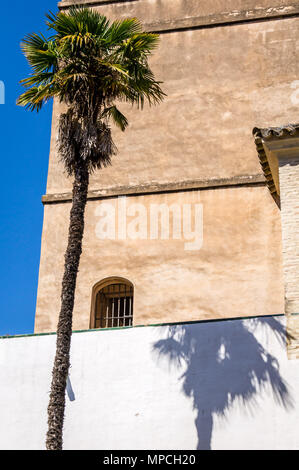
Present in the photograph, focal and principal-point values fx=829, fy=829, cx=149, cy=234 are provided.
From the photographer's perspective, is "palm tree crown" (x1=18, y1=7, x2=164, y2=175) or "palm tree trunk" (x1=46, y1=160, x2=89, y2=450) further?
"palm tree crown" (x1=18, y1=7, x2=164, y2=175)

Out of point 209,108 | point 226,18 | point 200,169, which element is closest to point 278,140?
point 200,169

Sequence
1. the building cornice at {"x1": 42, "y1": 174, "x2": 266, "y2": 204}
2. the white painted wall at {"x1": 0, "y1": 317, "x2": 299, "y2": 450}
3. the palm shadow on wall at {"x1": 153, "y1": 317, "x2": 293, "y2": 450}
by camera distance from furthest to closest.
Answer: the building cornice at {"x1": 42, "y1": 174, "x2": 266, "y2": 204} → the palm shadow on wall at {"x1": 153, "y1": 317, "x2": 293, "y2": 450} → the white painted wall at {"x1": 0, "y1": 317, "x2": 299, "y2": 450}

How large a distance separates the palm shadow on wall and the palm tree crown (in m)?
3.65

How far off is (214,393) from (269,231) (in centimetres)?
668

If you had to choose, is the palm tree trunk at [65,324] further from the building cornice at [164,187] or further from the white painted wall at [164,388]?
the building cornice at [164,187]

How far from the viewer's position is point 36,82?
15.5 m

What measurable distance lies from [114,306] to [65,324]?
7594 mm

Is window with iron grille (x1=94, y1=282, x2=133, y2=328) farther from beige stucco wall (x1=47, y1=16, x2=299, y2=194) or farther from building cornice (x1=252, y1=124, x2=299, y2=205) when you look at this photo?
building cornice (x1=252, y1=124, x2=299, y2=205)

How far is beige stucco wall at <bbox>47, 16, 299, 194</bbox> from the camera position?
2152cm

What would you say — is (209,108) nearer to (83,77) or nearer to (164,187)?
(164,187)

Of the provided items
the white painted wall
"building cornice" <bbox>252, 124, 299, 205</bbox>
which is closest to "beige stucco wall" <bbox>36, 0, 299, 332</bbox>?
"building cornice" <bbox>252, 124, 299, 205</bbox>

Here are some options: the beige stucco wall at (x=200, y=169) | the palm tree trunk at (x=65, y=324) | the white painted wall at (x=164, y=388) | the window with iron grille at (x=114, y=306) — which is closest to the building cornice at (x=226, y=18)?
the beige stucco wall at (x=200, y=169)

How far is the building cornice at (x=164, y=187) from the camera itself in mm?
20953

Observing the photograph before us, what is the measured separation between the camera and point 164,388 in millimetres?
14883
